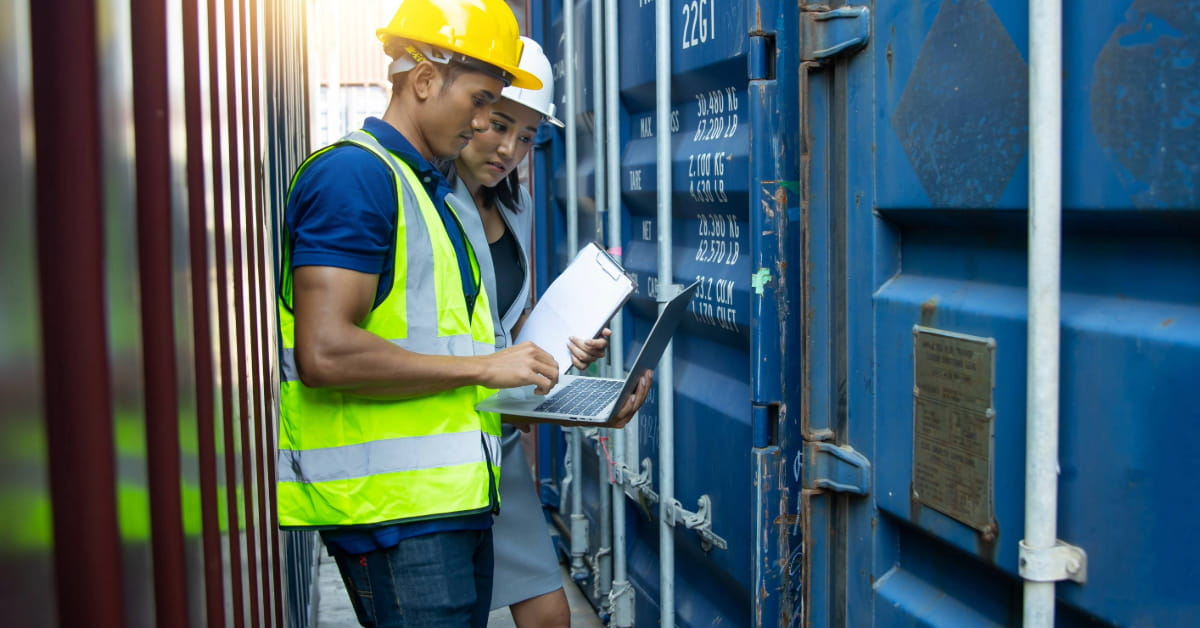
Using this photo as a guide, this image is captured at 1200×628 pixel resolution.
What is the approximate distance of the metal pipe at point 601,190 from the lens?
3.40 m

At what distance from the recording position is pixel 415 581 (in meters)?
2.04

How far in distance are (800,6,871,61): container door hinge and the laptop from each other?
503 mm

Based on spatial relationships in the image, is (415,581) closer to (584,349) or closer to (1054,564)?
(584,349)

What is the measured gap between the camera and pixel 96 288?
1.09 m

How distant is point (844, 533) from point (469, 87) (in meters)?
1.10

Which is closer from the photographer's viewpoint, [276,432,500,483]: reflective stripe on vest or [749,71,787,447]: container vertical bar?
[276,432,500,483]: reflective stripe on vest


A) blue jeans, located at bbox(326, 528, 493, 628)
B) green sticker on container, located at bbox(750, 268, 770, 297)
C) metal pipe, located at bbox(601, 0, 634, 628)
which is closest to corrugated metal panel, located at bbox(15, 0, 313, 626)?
blue jeans, located at bbox(326, 528, 493, 628)

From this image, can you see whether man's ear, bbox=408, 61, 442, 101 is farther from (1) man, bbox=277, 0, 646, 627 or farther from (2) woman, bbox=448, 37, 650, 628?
(2) woman, bbox=448, 37, 650, 628

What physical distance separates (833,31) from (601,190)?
1.51 metres

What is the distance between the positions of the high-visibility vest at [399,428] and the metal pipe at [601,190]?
1366 mm

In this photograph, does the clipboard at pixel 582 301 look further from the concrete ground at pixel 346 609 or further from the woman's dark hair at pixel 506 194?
the concrete ground at pixel 346 609

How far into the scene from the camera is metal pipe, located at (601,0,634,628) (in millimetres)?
3236

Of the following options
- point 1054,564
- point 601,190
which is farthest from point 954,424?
point 601,190

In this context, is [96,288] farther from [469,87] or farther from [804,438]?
[804,438]
